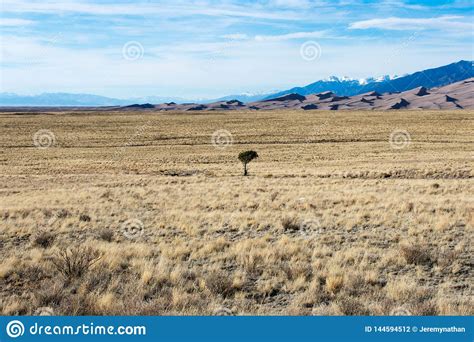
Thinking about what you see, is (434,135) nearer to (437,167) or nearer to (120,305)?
(437,167)

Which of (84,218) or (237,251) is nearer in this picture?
(237,251)

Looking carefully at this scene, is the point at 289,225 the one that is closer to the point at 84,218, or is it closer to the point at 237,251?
the point at 237,251

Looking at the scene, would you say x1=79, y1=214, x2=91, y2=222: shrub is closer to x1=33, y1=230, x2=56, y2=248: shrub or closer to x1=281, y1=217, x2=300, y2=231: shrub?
x1=33, y1=230, x2=56, y2=248: shrub

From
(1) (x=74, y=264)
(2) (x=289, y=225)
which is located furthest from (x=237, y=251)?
(1) (x=74, y=264)

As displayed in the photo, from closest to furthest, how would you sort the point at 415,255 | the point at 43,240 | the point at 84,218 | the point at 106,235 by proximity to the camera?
the point at 415,255 → the point at 43,240 → the point at 106,235 → the point at 84,218

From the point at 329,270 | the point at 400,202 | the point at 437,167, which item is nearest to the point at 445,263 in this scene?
the point at 329,270

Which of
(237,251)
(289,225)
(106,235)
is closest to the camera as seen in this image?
(237,251)

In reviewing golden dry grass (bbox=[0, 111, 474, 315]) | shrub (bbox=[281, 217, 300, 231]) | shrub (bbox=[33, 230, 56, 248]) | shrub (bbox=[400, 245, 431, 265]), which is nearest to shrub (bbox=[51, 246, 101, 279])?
golden dry grass (bbox=[0, 111, 474, 315])

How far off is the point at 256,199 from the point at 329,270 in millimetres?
11079

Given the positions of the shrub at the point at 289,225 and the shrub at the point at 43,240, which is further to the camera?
the shrub at the point at 289,225

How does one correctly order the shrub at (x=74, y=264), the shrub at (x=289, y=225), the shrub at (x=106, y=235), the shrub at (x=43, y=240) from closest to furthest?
Answer: the shrub at (x=74, y=264), the shrub at (x=43, y=240), the shrub at (x=106, y=235), the shrub at (x=289, y=225)

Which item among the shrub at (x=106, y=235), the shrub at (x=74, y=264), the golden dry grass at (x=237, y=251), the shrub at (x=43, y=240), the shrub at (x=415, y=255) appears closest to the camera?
the golden dry grass at (x=237, y=251)

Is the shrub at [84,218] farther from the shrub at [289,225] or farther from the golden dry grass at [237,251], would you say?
the shrub at [289,225]

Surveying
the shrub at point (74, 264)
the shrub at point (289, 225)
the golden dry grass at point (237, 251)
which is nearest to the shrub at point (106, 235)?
the golden dry grass at point (237, 251)
